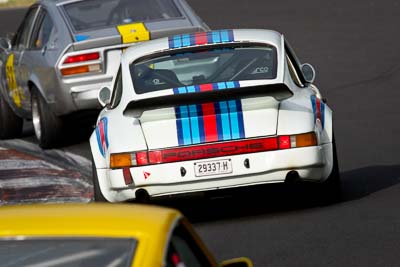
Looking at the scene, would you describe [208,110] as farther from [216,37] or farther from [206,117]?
[216,37]

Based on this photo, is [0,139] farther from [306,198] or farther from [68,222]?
[68,222]

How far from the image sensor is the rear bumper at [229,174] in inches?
399

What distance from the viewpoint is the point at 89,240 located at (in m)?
4.35

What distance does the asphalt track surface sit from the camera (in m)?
9.19

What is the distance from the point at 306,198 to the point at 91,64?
4481 millimetres

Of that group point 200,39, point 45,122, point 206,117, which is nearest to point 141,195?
point 206,117

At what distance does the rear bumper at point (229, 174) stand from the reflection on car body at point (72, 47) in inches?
188

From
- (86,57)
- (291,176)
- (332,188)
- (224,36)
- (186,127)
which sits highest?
(224,36)

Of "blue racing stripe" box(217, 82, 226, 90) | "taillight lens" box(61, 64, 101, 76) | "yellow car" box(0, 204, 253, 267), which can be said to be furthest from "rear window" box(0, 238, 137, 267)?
"taillight lens" box(61, 64, 101, 76)

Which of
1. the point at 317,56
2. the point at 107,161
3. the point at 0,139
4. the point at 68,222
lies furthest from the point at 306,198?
the point at 317,56

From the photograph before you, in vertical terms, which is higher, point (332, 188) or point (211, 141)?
point (211, 141)

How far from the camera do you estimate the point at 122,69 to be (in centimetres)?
1120

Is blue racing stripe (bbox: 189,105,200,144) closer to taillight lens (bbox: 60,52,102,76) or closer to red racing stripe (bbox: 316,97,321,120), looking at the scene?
red racing stripe (bbox: 316,97,321,120)

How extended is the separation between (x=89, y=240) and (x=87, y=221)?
0.11 meters
